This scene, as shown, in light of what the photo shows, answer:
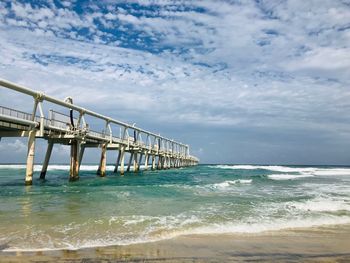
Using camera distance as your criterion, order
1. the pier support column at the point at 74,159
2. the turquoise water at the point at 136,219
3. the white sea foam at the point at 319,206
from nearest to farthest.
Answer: the turquoise water at the point at 136,219 → the white sea foam at the point at 319,206 → the pier support column at the point at 74,159

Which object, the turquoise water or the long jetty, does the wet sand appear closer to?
the turquoise water

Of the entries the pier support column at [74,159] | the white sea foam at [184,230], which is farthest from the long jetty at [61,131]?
the white sea foam at [184,230]

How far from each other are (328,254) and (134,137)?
43.9 metres

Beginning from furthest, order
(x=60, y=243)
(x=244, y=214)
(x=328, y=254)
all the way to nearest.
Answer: (x=244, y=214)
(x=60, y=243)
(x=328, y=254)

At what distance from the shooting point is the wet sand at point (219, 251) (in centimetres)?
662

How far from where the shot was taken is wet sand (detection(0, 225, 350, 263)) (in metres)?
6.62

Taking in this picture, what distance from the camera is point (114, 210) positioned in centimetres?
1355

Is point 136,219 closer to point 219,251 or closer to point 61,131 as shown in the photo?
point 219,251

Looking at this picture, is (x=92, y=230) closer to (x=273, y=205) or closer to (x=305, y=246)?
(x=305, y=246)

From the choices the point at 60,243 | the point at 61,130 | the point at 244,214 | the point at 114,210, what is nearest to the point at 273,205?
the point at 244,214

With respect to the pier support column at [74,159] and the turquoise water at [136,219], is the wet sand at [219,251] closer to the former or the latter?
the turquoise water at [136,219]

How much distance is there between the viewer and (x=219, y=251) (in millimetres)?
7434

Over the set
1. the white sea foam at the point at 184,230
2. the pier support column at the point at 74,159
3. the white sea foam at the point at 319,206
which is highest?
the pier support column at the point at 74,159

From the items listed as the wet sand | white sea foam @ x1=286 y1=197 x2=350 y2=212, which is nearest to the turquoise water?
white sea foam @ x1=286 y1=197 x2=350 y2=212
